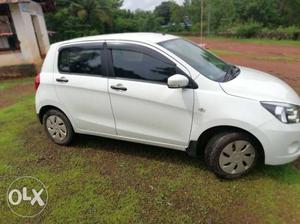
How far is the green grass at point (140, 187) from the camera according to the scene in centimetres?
315

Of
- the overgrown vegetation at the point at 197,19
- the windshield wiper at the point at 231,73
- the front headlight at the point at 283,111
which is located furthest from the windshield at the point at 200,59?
the overgrown vegetation at the point at 197,19

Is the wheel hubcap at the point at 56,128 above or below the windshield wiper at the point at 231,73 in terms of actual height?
below

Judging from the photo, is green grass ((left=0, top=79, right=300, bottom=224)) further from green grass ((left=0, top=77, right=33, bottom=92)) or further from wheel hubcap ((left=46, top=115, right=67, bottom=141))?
green grass ((left=0, top=77, right=33, bottom=92))

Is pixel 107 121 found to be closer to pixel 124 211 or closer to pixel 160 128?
pixel 160 128

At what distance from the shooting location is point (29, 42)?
12016 mm

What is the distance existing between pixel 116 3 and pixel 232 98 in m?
44.3

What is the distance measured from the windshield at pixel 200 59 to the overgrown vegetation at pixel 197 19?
26.1 meters

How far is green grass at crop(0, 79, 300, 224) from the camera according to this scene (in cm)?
315

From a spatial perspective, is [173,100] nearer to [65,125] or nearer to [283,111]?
[283,111]

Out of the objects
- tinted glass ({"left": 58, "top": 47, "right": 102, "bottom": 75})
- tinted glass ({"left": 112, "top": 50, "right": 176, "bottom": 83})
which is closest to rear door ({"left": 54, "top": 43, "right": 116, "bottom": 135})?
tinted glass ({"left": 58, "top": 47, "right": 102, "bottom": 75})

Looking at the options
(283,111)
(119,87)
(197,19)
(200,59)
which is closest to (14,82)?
(119,87)

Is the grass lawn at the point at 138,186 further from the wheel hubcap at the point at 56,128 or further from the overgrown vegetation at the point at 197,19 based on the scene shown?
the overgrown vegetation at the point at 197,19

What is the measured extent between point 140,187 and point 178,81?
4.65 feet

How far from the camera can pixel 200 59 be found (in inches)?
158
